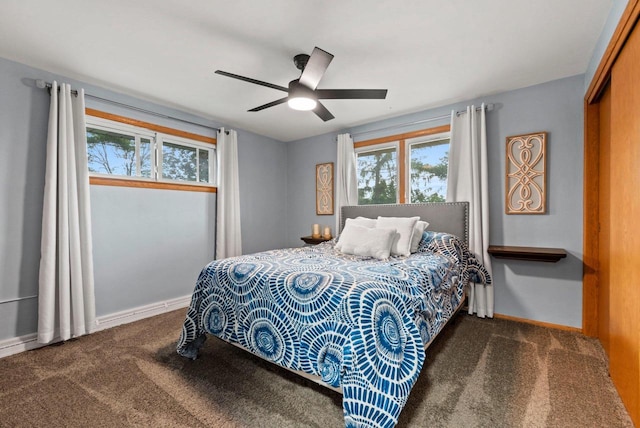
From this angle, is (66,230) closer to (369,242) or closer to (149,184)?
(149,184)

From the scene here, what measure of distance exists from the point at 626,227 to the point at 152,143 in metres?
4.31

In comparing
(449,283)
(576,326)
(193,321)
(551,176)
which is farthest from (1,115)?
(576,326)

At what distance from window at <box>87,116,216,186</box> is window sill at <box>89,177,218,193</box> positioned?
45mm

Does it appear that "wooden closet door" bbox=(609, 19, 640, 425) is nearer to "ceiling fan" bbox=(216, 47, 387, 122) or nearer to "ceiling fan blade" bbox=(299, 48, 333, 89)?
"ceiling fan" bbox=(216, 47, 387, 122)

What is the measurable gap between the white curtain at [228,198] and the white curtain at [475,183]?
2.89 metres

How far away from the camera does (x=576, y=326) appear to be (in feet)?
8.84

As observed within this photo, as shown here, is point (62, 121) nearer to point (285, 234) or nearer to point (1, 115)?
point (1, 115)

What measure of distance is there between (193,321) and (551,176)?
11.8 feet

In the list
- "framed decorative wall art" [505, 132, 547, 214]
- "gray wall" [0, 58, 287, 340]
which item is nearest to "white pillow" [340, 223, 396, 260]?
"framed decorative wall art" [505, 132, 547, 214]

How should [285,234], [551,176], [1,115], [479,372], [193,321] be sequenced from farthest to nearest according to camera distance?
1. [285,234]
2. [551,176]
3. [1,115]
4. [193,321]
5. [479,372]

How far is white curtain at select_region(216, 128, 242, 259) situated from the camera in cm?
384

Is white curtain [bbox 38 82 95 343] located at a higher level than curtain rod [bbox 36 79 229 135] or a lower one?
lower

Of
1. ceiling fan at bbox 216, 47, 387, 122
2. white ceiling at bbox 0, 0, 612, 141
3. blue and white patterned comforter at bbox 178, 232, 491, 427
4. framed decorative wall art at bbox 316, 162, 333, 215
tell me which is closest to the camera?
blue and white patterned comforter at bbox 178, 232, 491, 427

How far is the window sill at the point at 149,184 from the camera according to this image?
2893 millimetres
